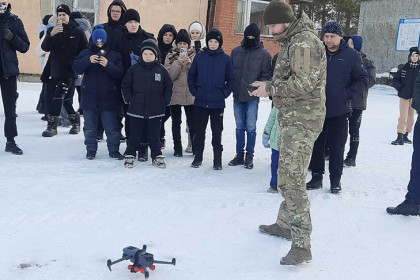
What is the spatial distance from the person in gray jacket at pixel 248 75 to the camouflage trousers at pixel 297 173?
283 cm

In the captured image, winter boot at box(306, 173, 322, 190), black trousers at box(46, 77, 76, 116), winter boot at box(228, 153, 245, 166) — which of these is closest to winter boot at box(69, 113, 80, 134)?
black trousers at box(46, 77, 76, 116)

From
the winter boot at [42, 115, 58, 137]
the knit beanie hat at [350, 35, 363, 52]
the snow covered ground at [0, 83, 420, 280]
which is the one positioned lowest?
the snow covered ground at [0, 83, 420, 280]

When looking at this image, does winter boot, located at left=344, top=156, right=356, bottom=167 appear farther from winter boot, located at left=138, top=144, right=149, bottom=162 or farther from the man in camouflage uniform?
the man in camouflage uniform

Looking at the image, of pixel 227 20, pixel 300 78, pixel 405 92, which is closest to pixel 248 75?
pixel 300 78

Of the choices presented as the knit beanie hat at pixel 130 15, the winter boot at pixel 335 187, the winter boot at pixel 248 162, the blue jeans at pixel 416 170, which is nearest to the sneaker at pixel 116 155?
the winter boot at pixel 248 162

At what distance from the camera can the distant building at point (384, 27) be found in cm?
2131

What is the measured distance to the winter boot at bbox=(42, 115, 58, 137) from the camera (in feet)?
24.4

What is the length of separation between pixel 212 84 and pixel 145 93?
2.89 ft

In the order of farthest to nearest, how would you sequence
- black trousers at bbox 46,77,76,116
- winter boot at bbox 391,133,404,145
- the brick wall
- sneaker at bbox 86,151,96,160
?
the brick wall
winter boot at bbox 391,133,404,145
black trousers at bbox 46,77,76,116
sneaker at bbox 86,151,96,160

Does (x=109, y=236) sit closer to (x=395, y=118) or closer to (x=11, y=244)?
(x=11, y=244)

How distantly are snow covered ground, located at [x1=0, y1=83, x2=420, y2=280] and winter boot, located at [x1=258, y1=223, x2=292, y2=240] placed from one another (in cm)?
9

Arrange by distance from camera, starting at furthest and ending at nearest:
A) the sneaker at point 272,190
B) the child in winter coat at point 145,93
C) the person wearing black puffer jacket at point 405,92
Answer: the person wearing black puffer jacket at point 405,92, the child in winter coat at point 145,93, the sneaker at point 272,190

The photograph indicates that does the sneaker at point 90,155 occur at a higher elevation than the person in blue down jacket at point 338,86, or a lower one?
lower

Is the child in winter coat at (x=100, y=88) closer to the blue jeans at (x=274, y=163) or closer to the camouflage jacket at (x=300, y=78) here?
the blue jeans at (x=274, y=163)
